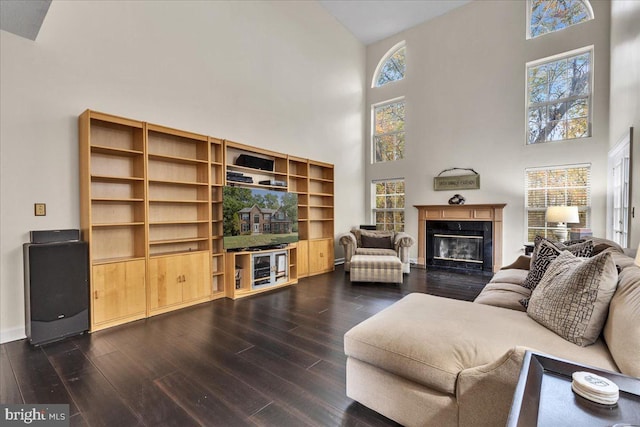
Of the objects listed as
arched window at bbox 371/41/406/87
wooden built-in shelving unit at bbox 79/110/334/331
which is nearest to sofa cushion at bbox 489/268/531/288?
wooden built-in shelving unit at bbox 79/110/334/331

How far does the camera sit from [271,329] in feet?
9.38

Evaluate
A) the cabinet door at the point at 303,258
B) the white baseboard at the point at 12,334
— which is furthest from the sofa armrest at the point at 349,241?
the white baseboard at the point at 12,334

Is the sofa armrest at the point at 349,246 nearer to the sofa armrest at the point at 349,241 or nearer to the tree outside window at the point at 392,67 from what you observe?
the sofa armrest at the point at 349,241

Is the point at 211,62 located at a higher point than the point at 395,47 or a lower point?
lower

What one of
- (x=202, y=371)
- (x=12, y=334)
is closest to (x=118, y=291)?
(x=12, y=334)

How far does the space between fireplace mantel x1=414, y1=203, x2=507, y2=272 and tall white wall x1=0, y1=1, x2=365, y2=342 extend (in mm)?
1815

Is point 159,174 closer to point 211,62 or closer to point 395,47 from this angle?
point 211,62

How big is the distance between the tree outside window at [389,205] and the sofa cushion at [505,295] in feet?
13.2

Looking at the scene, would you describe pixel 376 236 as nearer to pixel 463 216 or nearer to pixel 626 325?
pixel 463 216

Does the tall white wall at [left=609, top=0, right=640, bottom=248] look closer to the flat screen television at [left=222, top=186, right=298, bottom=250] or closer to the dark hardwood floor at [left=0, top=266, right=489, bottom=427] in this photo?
the dark hardwood floor at [left=0, top=266, right=489, bottom=427]

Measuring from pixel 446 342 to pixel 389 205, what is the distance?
18.6ft

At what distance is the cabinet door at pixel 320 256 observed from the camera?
5.36 meters

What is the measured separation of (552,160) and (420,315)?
500 cm

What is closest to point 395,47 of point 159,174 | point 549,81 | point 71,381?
point 549,81
